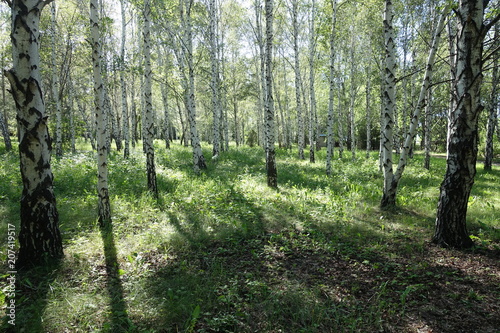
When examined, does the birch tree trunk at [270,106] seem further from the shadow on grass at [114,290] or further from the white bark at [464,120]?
the shadow on grass at [114,290]

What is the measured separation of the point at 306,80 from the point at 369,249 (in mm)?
27594

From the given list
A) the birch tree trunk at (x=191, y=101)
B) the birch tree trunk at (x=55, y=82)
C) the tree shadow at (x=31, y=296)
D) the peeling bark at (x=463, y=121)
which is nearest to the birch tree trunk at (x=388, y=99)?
the peeling bark at (x=463, y=121)

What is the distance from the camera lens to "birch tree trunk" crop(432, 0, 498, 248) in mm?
4305

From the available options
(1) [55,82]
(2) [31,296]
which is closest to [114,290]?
(2) [31,296]

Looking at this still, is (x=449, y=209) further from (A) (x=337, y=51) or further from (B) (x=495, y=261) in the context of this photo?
(A) (x=337, y=51)

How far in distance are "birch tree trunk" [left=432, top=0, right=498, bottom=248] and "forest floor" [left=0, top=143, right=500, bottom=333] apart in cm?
68

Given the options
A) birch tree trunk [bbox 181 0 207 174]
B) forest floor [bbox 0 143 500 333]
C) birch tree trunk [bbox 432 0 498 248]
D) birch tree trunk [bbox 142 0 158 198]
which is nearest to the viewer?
forest floor [bbox 0 143 500 333]

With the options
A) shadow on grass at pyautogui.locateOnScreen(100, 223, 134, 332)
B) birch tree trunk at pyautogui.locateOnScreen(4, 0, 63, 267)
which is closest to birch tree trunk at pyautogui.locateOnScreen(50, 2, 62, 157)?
birch tree trunk at pyautogui.locateOnScreen(4, 0, 63, 267)

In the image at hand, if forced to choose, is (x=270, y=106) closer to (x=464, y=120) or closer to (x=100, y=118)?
(x=100, y=118)

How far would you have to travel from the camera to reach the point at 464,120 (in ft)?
14.4

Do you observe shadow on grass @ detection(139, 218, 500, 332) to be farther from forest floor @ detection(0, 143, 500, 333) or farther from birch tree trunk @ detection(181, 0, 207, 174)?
birch tree trunk @ detection(181, 0, 207, 174)

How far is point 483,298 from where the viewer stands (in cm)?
333

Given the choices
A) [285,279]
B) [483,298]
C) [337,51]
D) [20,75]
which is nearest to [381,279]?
[483,298]

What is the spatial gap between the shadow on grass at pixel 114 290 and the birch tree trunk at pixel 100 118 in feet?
1.68
